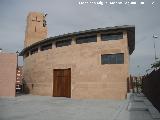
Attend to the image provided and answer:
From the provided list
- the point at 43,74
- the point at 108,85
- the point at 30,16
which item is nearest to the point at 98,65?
the point at 108,85

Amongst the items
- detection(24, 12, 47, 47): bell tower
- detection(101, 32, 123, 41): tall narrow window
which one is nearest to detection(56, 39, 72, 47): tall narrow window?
detection(101, 32, 123, 41): tall narrow window

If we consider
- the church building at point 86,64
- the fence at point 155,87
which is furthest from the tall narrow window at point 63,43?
the fence at point 155,87

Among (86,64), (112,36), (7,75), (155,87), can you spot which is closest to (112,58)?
(112,36)

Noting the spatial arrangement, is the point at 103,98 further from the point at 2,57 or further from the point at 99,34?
the point at 2,57

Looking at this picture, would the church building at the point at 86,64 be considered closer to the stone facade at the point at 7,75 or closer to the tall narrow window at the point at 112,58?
the tall narrow window at the point at 112,58

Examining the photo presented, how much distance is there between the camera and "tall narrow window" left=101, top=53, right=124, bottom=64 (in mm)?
23097

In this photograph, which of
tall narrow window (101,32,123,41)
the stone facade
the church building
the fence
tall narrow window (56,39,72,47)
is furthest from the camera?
the stone facade

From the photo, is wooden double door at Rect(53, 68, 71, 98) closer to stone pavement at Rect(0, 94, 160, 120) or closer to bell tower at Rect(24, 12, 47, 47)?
stone pavement at Rect(0, 94, 160, 120)

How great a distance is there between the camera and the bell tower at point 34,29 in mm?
44031

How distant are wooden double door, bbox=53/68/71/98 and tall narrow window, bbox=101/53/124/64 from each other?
4515 mm

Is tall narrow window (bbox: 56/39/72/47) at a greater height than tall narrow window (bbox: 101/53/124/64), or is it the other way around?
tall narrow window (bbox: 56/39/72/47)

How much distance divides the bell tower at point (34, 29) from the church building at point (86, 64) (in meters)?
13.8

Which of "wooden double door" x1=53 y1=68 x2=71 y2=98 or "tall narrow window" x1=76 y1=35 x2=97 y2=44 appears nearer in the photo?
"tall narrow window" x1=76 y1=35 x2=97 y2=44

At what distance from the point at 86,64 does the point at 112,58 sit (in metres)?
2.95
